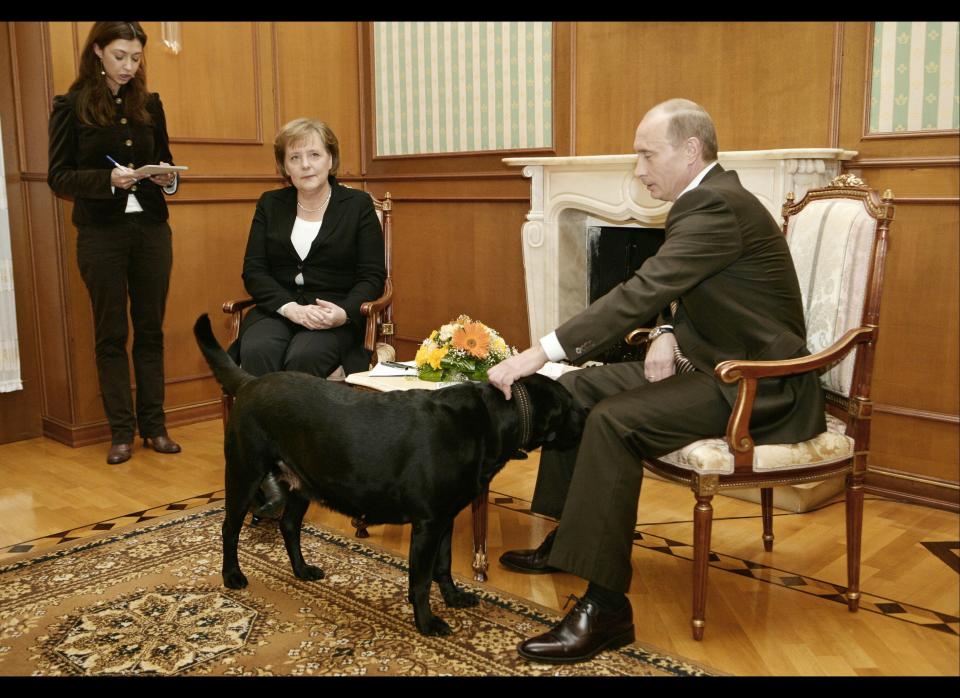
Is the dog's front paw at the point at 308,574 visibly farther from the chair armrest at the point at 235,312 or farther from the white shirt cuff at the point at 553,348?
the chair armrest at the point at 235,312

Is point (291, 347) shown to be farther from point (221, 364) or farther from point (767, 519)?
point (767, 519)

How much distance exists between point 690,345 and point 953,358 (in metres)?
1.38

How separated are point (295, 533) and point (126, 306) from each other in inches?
74.1

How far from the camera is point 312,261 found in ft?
11.4

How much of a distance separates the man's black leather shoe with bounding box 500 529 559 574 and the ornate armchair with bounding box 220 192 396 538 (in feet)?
3.29

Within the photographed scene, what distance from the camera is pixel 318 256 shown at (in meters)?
3.48

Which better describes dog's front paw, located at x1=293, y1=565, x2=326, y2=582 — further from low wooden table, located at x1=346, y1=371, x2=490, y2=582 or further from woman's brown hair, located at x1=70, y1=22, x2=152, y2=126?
woman's brown hair, located at x1=70, y1=22, x2=152, y2=126

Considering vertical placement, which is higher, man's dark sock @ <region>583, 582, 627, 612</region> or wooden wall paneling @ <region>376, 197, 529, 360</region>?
wooden wall paneling @ <region>376, 197, 529, 360</region>

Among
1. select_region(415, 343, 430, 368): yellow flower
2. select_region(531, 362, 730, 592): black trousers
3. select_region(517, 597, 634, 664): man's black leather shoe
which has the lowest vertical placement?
select_region(517, 597, 634, 664): man's black leather shoe

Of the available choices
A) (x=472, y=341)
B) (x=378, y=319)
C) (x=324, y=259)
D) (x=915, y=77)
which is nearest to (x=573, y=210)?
(x=378, y=319)

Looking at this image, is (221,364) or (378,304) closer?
(221,364)

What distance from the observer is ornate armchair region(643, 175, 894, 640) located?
234 centimetres

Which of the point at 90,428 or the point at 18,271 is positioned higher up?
the point at 18,271

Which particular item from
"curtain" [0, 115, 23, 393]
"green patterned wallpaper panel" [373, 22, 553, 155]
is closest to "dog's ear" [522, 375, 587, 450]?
"green patterned wallpaper panel" [373, 22, 553, 155]
